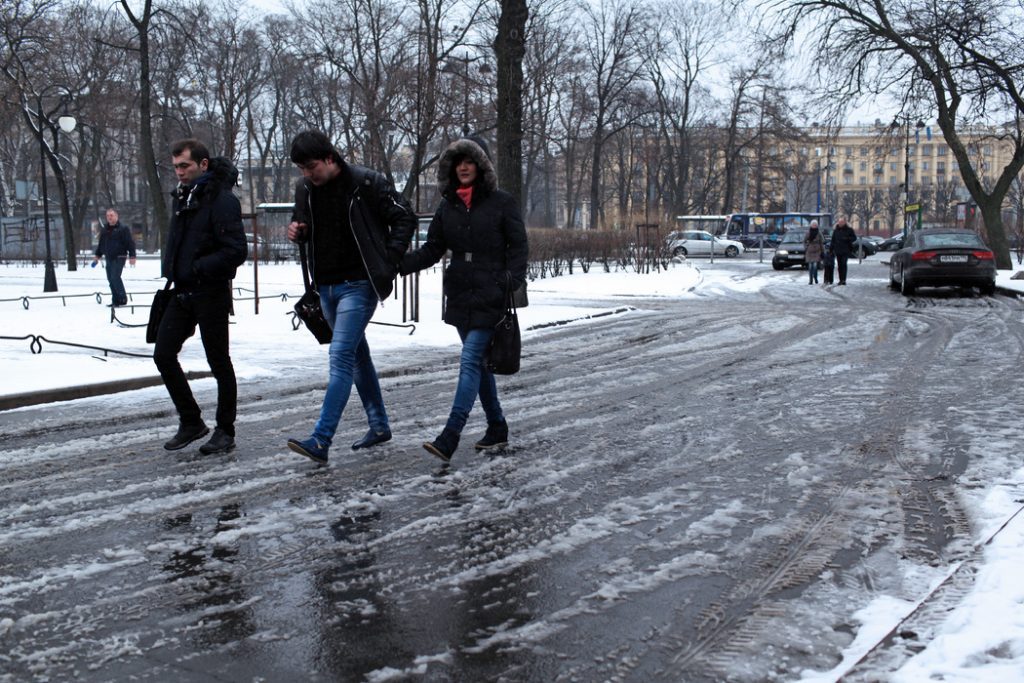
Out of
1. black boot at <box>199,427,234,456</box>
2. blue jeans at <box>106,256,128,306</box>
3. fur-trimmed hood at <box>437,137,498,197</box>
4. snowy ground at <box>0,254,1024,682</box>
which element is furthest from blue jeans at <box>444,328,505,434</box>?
blue jeans at <box>106,256,128,306</box>

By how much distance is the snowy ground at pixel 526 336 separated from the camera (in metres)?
3.22

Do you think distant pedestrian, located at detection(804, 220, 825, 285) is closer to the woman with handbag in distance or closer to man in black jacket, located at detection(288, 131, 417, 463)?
the woman with handbag in distance

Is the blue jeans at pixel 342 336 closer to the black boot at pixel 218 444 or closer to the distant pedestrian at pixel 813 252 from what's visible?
the black boot at pixel 218 444

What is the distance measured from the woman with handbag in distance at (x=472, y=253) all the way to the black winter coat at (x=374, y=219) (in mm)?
137

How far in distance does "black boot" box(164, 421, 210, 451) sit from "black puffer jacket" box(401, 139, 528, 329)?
1.73m

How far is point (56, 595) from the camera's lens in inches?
148

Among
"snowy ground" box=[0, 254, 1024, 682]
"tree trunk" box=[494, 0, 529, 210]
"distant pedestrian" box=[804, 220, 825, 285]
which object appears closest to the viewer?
"snowy ground" box=[0, 254, 1024, 682]

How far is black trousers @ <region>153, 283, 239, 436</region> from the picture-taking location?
241 inches

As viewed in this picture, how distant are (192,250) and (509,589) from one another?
323 cm

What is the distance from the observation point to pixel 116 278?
17.6 meters

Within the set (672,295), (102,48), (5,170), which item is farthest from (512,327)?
(5,170)

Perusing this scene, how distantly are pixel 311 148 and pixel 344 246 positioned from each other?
0.58m

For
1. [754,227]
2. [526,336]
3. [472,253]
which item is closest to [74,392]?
[472,253]

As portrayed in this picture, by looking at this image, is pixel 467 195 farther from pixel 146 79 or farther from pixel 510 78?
pixel 146 79
